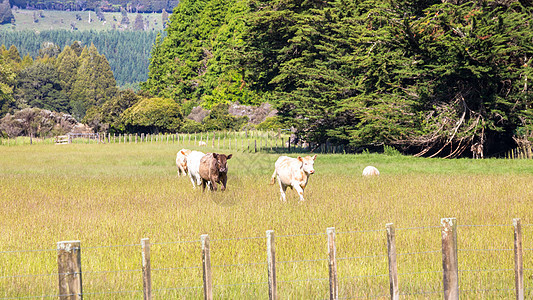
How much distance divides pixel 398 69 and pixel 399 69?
0.91 feet

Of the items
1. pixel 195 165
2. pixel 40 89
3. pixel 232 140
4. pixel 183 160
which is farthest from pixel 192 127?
pixel 40 89

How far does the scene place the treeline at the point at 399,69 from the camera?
30531 millimetres

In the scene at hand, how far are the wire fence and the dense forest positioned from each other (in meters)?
19.9

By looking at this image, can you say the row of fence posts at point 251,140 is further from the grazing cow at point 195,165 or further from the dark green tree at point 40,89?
the dark green tree at point 40,89

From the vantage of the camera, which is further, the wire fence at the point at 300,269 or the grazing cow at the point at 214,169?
the grazing cow at the point at 214,169

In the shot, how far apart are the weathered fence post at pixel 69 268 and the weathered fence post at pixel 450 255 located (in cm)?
424

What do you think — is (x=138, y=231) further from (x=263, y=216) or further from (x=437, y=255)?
(x=437, y=255)

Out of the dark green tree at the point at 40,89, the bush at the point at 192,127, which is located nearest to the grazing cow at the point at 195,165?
the bush at the point at 192,127

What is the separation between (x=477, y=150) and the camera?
34.0 meters

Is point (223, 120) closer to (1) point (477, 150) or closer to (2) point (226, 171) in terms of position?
(1) point (477, 150)

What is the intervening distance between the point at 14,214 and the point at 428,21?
22647 millimetres

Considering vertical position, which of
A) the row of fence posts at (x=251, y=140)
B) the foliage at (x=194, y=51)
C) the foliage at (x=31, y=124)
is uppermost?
the foliage at (x=194, y=51)

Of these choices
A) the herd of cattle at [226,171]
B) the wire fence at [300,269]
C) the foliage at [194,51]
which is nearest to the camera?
the wire fence at [300,269]

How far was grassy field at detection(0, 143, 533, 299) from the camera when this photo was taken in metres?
9.12
